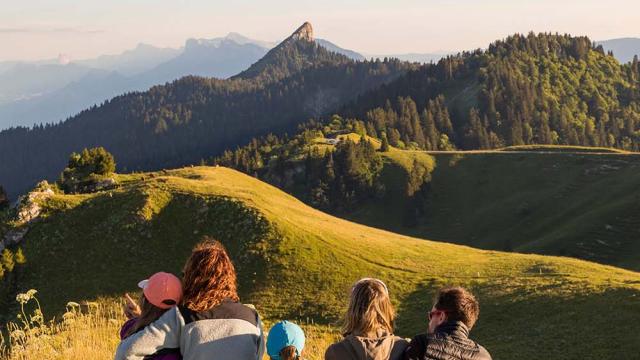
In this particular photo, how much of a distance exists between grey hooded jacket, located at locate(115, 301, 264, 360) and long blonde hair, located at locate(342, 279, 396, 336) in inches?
57.5

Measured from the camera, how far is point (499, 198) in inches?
4574

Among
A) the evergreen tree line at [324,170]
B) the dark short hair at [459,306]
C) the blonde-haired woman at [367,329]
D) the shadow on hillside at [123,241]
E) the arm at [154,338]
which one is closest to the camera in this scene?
the arm at [154,338]

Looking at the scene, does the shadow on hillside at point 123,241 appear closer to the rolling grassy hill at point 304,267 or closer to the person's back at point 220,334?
the rolling grassy hill at point 304,267

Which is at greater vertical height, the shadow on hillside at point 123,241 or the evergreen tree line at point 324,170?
the shadow on hillside at point 123,241

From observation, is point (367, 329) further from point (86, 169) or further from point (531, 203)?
point (531, 203)

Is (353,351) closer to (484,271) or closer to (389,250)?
(484,271)

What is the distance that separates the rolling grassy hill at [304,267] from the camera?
2809cm

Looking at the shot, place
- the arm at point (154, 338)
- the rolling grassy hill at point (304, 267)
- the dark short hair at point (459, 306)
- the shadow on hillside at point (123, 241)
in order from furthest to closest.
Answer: the shadow on hillside at point (123, 241) → the rolling grassy hill at point (304, 267) → the dark short hair at point (459, 306) → the arm at point (154, 338)

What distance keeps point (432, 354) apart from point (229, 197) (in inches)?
1646

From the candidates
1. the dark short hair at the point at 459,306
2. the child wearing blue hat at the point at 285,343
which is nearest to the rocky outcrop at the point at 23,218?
the child wearing blue hat at the point at 285,343

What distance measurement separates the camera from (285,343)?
23.3ft

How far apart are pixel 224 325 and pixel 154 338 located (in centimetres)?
95

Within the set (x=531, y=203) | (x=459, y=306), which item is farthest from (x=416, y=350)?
(x=531, y=203)

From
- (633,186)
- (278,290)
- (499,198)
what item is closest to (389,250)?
(278,290)
